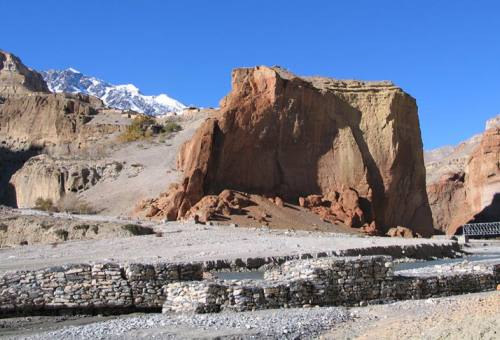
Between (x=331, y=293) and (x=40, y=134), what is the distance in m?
71.0

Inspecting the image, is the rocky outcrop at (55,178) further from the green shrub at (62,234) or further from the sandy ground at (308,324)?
the sandy ground at (308,324)

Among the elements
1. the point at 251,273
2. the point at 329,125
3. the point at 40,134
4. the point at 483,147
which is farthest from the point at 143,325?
the point at 483,147

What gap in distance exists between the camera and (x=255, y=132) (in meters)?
46.2

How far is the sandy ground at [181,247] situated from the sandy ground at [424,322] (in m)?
11.8

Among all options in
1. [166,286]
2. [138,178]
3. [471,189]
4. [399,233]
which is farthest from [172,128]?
[166,286]

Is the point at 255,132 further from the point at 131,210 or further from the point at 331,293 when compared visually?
the point at 331,293

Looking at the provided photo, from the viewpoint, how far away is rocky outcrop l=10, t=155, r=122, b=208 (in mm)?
58844

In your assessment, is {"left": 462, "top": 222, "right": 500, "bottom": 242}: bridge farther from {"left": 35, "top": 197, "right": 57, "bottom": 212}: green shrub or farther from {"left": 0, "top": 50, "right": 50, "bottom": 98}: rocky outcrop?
{"left": 0, "top": 50, "right": 50, "bottom": 98}: rocky outcrop

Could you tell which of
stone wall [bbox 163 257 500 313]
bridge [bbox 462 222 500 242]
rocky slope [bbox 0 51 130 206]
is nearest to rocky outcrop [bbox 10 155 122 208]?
rocky slope [bbox 0 51 130 206]

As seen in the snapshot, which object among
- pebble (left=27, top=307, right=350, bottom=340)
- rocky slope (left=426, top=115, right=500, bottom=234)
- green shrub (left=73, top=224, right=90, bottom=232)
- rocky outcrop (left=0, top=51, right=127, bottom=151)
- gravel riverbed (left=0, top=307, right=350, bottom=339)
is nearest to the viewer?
gravel riverbed (left=0, top=307, right=350, bottom=339)

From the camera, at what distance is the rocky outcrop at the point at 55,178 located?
58.8 metres

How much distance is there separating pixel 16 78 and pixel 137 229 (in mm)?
82426

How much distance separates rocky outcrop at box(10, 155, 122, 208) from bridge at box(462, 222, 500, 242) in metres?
30.0

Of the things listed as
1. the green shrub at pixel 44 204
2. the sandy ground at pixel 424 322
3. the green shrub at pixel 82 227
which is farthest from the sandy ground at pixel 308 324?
the green shrub at pixel 44 204
